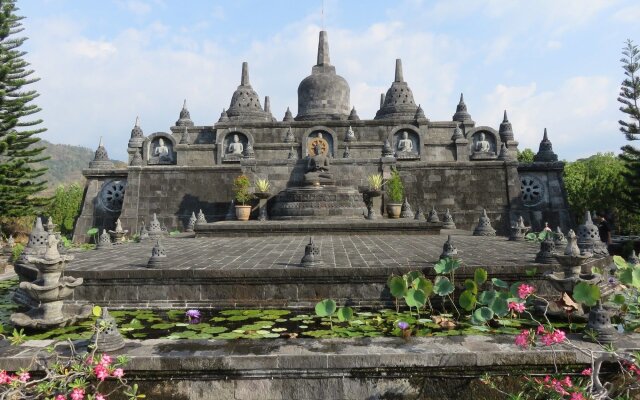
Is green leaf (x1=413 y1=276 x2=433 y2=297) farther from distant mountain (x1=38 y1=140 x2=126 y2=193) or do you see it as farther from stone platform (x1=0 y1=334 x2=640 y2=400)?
distant mountain (x1=38 y1=140 x2=126 y2=193)

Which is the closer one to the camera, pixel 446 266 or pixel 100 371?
pixel 100 371

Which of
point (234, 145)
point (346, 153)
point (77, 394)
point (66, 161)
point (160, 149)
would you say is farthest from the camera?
point (66, 161)

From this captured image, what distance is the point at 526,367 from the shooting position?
11.4 feet

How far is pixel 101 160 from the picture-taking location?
21.5 m

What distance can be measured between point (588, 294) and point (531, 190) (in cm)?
1664

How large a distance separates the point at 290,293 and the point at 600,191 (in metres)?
25.0

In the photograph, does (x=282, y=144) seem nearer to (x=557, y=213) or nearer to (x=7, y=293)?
(x=557, y=213)

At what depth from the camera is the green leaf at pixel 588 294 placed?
4.01 metres

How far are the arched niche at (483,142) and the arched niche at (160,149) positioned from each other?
671 inches

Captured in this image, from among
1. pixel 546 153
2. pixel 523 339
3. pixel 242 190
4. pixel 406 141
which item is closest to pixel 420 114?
pixel 406 141

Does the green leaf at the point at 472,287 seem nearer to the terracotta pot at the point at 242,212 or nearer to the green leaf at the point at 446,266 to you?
the green leaf at the point at 446,266

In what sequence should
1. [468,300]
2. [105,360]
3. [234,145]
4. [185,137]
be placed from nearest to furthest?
1. [105,360]
2. [468,300]
3. [234,145]
4. [185,137]

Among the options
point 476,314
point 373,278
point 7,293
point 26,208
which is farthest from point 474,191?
point 26,208

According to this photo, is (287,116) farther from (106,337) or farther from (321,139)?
(106,337)
